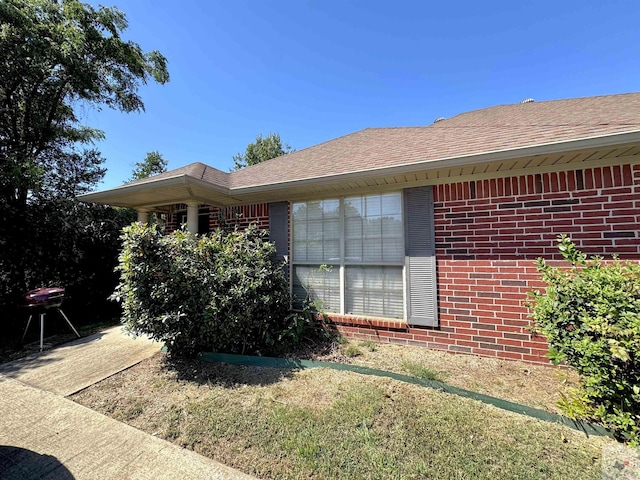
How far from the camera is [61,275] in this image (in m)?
7.81

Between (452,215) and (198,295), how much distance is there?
13.0ft

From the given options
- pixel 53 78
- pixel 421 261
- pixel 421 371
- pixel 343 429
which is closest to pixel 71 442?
pixel 343 429

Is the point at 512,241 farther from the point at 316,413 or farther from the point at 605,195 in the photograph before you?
the point at 316,413

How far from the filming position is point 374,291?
4590mm

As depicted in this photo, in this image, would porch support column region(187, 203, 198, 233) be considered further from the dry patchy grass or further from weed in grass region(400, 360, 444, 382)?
weed in grass region(400, 360, 444, 382)

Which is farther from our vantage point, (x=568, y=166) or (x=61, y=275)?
(x=61, y=275)

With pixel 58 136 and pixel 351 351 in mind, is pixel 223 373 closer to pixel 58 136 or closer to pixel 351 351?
pixel 351 351

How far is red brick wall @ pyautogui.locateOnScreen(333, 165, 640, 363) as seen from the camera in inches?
131

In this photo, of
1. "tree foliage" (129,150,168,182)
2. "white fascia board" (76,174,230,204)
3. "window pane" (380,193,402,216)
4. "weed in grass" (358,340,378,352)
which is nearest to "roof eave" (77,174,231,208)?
"white fascia board" (76,174,230,204)

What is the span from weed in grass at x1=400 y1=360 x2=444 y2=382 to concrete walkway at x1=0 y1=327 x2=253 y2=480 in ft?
7.20

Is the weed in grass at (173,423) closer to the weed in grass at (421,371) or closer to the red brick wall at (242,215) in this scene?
the weed in grass at (421,371)

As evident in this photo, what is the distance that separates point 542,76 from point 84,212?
14332 mm

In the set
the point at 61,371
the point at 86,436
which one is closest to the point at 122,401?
the point at 86,436

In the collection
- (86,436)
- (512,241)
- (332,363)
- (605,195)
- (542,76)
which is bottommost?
(86,436)
